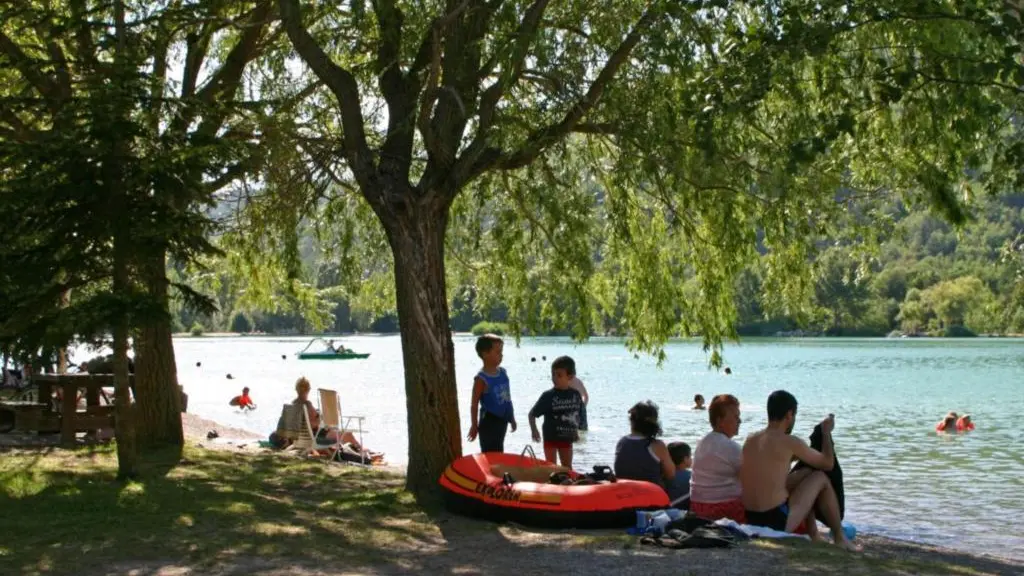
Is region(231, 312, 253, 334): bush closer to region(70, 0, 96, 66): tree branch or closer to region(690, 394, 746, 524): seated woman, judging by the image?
region(70, 0, 96, 66): tree branch

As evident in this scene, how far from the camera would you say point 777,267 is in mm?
11281

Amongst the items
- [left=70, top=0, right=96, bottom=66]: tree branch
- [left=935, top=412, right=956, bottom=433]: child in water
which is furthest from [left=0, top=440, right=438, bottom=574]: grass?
[left=935, top=412, right=956, bottom=433]: child in water

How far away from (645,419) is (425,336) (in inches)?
75.5

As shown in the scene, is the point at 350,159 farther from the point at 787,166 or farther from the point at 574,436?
the point at 787,166

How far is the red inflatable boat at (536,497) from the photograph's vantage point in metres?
7.67

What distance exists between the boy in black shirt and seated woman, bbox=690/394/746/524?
1.64 meters

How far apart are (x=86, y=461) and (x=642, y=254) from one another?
5.96 m

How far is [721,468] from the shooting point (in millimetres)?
7449

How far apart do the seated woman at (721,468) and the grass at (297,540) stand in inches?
25.2

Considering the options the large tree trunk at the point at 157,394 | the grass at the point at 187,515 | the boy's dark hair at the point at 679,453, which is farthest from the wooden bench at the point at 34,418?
the boy's dark hair at the point at 679,453

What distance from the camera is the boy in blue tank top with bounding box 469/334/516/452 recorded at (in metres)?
8.90

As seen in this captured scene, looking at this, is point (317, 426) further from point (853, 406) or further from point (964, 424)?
point (853, 406)

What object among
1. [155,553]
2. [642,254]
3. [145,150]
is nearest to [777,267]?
[642,254]

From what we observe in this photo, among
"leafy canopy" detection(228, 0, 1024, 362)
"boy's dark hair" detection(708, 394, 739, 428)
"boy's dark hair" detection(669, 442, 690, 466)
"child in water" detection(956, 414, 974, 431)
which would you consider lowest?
"child in water" detection(956, 414, 974, 431)
